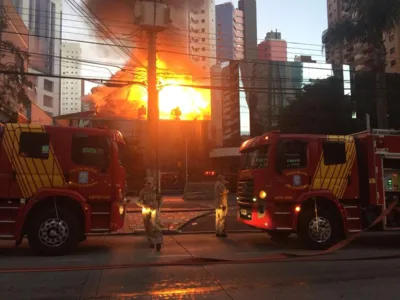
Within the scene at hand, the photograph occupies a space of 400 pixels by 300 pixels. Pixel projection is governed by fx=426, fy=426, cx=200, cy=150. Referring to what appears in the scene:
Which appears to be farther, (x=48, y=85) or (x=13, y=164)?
(x=48, y=85)

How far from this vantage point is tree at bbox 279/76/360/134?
102 feet

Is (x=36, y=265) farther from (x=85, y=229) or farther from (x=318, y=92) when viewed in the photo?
(x=318, y=92)

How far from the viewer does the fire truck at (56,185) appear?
A: 8.25 meters

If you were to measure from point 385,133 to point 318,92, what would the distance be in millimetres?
25157

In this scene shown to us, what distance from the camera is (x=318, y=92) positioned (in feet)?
112

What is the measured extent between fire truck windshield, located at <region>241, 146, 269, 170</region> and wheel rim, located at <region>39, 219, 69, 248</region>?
4.26 metres

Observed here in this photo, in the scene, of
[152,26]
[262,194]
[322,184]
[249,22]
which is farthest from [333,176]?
[249,22]

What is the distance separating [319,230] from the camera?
9117mm

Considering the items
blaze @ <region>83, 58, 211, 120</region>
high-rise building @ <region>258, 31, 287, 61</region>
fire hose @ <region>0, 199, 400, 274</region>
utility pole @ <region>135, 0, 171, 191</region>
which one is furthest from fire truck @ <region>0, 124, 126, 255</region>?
high-rise building @ <region>258, 31, 287, 61</region>

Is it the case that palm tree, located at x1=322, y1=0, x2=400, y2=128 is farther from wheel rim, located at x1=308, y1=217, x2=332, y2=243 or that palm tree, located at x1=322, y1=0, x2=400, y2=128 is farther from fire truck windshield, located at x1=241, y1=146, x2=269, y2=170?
wheel rim, located at x1=308, y1=217, x2=332, y2=243

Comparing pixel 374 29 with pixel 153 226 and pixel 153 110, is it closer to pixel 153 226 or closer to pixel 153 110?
pixel 153 110

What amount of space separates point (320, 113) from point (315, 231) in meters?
24.3

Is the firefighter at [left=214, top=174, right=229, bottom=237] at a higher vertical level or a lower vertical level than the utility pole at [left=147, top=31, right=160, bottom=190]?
lower

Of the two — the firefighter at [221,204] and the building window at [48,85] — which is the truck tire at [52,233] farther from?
the building window at [48,85]
